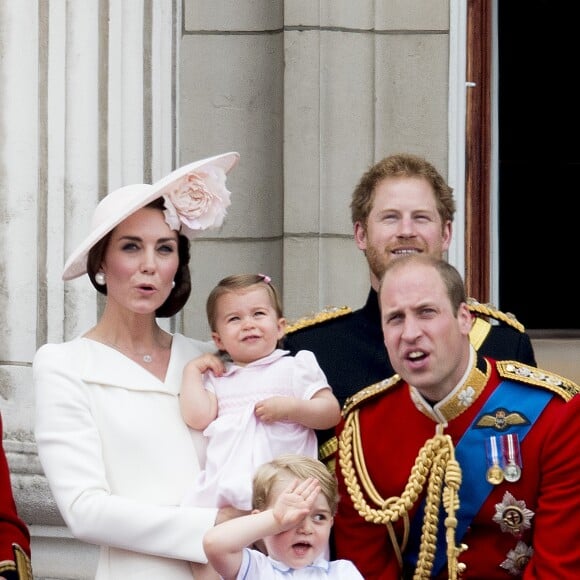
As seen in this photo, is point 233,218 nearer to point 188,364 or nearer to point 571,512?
point 188,364

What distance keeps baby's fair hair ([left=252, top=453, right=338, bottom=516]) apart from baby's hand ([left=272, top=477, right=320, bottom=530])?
2.5 inches

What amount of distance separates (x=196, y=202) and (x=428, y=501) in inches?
34.8

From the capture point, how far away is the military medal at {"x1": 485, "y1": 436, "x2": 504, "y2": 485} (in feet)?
12.2

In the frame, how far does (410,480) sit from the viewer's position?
3820mm

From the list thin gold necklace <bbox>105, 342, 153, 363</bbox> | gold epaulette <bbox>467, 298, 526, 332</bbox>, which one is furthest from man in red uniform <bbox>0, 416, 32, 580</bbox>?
gold epaulette <bbox>467, 298, 526, 332</bbox>

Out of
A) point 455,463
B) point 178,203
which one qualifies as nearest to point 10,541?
point 178,203

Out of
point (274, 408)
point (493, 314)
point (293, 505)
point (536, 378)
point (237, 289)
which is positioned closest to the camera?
point (293, 505)

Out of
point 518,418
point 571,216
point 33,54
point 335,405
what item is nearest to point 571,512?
point 518,418

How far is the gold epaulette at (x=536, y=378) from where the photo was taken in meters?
3.80

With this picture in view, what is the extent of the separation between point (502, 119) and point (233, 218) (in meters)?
1.05

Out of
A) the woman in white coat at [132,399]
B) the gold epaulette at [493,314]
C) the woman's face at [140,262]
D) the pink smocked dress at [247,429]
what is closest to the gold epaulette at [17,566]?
the woman in white coat at [132,399]

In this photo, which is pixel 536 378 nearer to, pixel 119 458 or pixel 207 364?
pixel 207 364

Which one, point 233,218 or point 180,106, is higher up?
point 180,106

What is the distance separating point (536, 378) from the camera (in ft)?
12.6
